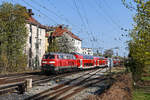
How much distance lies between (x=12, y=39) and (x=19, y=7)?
518 centimetres

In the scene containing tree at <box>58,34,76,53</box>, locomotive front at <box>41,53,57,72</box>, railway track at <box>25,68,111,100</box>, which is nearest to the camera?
railway track at <box>25,68,111,100</box>

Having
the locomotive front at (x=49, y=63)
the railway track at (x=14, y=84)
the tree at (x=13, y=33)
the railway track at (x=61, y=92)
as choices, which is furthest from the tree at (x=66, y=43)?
the railway track at (x=61, y=92)

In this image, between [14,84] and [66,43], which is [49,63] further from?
[66,43]

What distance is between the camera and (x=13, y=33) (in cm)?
3722

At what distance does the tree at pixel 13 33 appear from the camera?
35.9 meters

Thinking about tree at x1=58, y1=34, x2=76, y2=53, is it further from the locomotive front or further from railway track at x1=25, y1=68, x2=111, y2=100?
railway track at x1=25, y1=68, x2=111, y2=100

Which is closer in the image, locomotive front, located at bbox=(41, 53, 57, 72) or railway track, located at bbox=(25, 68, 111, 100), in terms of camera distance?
railway track, located at bbox=(25, 68, 111, 100)

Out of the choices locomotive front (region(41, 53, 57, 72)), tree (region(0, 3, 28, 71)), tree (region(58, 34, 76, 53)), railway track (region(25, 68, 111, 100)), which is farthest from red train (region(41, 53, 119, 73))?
tree (region(58, 34, 76, 53))

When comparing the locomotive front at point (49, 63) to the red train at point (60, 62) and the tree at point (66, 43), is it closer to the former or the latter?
the red train at point (60, 62)

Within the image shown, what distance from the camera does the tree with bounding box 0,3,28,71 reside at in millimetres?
35906

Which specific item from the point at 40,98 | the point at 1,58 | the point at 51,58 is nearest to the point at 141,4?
the point at 40,98

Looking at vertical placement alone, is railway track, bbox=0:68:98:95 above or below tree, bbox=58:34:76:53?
below

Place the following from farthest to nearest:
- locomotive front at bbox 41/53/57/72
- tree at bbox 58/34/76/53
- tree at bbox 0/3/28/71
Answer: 1. tree at bbox 58/34/76/53
2. tree at bbox 0/3/28/71
3. locomotive front at bbox 41/53/57/72

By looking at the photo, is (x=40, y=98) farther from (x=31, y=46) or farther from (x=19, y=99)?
(x=31, y=46)
